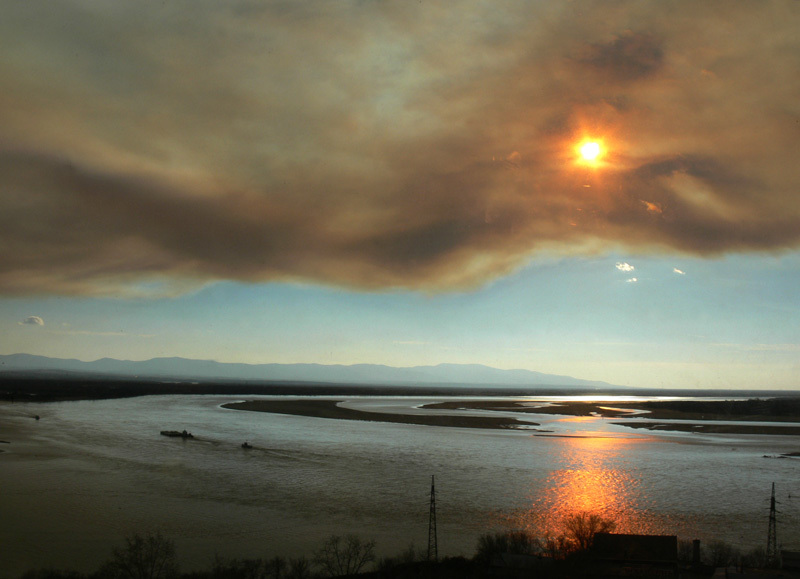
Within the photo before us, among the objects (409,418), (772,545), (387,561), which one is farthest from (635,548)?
(409,418)

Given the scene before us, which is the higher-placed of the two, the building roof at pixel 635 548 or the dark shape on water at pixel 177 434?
the building roof at pixel 635 548

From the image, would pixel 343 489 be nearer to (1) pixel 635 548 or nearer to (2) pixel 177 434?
(1) pixel 635 548

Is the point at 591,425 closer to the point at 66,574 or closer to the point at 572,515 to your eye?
the point at 572,515

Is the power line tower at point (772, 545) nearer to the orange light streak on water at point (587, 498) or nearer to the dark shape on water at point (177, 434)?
the orange light streak on water at point (587, 498)

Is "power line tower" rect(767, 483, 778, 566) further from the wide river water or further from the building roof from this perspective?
the building roof

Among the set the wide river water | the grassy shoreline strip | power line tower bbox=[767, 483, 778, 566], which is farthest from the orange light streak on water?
the grassy shoreline strip

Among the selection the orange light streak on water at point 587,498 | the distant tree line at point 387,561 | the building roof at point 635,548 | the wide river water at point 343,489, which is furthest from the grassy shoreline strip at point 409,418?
the building roof at point 635,548

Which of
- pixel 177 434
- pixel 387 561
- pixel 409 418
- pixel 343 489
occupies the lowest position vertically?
pixel 409 418

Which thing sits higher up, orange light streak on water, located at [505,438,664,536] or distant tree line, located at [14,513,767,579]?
distant tree line, located at [14,513,767,579]

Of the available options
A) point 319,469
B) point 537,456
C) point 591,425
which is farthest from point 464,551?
point 591,425
